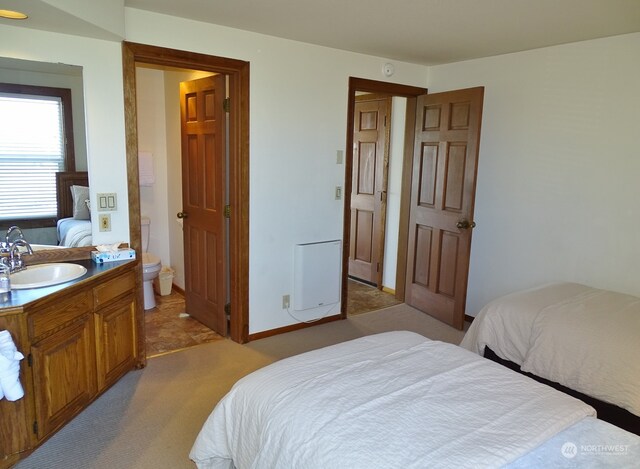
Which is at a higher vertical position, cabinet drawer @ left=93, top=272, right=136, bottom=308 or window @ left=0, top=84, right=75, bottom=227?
window @ left=0, top=84, right=75, bottom=227

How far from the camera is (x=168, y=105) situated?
4414 mm

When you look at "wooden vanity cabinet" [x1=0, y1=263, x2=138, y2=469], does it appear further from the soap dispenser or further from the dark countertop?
the soap dispenser

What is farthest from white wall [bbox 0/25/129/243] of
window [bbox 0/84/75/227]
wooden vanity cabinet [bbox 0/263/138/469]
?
wooden vanity cabinet [bbox 0/263/138/469]

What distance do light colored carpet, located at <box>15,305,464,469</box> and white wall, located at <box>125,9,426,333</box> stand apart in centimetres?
33

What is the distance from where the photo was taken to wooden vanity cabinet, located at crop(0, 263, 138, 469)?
205cm

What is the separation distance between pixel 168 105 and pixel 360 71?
6.24 feet

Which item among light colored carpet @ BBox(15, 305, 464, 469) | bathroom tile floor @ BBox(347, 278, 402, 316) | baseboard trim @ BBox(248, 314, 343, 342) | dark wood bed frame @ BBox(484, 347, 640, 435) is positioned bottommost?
light colored carpet @ BBox(15, 305, 464, 469)

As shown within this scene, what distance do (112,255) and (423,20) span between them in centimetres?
235

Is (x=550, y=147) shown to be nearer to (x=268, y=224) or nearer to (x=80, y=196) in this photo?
(x=268, y=224)

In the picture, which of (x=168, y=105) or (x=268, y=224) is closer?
(x=268, y=224)

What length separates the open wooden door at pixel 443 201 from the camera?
3.66 metres

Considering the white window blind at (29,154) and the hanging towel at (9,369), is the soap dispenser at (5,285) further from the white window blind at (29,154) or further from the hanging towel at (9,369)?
the white window blind at (29,154)

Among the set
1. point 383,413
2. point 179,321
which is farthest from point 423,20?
point 179,321

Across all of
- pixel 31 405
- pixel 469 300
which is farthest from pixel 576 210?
pixel 31 405
